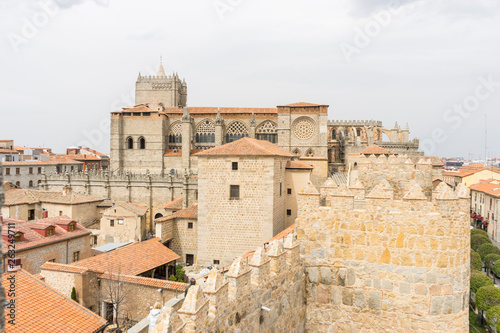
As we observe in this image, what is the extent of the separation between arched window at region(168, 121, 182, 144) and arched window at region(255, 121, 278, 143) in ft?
32.2

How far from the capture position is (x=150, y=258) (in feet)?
60.6

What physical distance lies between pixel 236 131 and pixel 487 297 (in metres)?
30.3

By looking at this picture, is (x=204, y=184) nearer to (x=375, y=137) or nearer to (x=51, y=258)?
(x=51, y=258)

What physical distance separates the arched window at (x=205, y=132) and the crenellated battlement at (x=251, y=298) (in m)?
38.6

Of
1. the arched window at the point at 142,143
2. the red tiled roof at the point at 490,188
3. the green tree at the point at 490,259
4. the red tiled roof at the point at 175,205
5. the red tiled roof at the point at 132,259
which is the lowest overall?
the green tree at the point at 490,259

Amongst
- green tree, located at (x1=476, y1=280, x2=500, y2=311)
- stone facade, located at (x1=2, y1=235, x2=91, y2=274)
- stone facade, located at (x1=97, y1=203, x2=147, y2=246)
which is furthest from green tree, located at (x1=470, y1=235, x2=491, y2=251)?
stone facade, located at (x1=2, y1=235, x2=91, y2=274)

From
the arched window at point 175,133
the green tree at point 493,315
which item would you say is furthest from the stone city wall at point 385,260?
the arched window at point 175,133

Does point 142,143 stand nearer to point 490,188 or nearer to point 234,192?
point 234,192

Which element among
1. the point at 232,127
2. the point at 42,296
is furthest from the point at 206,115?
the point at 42,296

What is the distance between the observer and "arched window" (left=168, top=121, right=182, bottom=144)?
1770 inches

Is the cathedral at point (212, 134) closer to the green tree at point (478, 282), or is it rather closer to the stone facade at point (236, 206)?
the green tree at point (478, 282)

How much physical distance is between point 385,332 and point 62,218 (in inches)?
801

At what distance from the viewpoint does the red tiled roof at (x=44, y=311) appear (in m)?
8.70

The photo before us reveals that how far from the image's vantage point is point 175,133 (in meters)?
45.1
